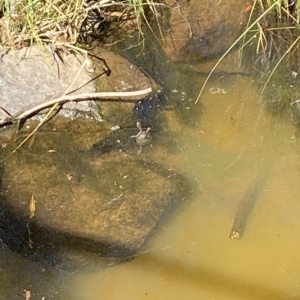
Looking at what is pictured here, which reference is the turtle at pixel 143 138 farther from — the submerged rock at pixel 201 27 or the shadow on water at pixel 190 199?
the submerged rock at pixel 201 27

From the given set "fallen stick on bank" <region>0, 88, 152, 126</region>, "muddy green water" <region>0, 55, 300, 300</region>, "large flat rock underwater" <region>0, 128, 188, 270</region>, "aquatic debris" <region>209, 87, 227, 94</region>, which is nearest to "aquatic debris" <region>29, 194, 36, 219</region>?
"large flat rock underwater" <region>0, 128, 188, 270</region>

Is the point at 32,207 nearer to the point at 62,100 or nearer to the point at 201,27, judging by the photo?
the point at 62,100

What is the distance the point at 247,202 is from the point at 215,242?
0.16 metres

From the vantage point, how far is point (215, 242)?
4.94 feet

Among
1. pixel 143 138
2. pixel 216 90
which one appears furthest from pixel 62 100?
pixel 216 90

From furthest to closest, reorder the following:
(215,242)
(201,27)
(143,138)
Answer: (201,27) < (143,138) < (215,242)

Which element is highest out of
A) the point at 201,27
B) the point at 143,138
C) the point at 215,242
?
the point at 201,27

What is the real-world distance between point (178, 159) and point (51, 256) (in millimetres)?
501

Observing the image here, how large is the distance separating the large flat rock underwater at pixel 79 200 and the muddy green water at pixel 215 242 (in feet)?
0.14

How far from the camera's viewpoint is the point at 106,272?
1.44m

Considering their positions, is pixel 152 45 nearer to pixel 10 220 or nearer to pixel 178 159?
pixel 178 159

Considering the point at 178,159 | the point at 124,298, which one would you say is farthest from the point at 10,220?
the point at 178,159

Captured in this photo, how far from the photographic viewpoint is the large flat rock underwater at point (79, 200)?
150cm

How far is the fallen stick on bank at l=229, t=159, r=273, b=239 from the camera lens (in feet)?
4.99
